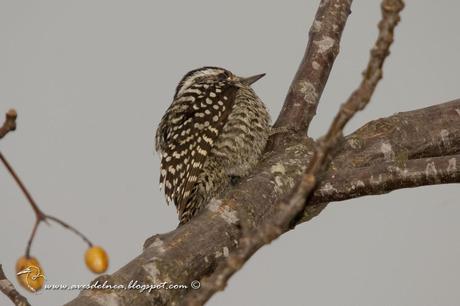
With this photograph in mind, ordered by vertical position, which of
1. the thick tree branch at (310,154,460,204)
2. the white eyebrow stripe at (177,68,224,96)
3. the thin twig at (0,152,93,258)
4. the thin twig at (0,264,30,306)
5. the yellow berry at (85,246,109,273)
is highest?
the white eyebrow stripe at (177,68,224,96)

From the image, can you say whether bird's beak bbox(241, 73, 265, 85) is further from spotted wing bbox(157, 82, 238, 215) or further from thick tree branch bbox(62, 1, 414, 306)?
thick tree branch bbox(62, 1, 414, 306)

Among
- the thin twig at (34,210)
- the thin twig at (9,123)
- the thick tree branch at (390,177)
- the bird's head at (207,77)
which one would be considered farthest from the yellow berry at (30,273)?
the bird's head at (207,77)

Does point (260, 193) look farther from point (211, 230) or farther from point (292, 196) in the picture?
point (292, 196)

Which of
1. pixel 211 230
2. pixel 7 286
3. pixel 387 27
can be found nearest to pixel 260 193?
pixel 211 230

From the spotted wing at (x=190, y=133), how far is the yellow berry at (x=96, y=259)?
2.09 metres

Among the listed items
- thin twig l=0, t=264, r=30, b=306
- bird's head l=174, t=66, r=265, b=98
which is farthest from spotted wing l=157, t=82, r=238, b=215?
thin twig l=0, t=264, r=30, b=306

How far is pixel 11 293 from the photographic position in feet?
8.56

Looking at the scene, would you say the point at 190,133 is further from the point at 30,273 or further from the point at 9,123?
the point at 9,123

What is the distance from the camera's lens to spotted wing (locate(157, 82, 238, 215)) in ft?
15.5

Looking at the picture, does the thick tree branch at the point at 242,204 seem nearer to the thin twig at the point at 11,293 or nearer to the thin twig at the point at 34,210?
the thin twig at the point at 11,293

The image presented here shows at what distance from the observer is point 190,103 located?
16.7 ft

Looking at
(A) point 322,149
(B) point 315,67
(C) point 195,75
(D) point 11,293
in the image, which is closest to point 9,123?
(D) point 11,293

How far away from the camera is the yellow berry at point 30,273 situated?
2.47 meters

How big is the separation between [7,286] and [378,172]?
1847 millimetres
